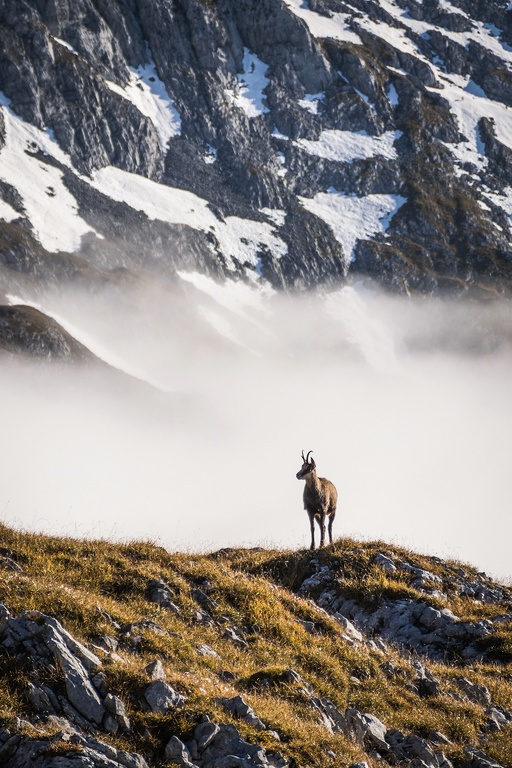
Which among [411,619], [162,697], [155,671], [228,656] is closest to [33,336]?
[411,619]

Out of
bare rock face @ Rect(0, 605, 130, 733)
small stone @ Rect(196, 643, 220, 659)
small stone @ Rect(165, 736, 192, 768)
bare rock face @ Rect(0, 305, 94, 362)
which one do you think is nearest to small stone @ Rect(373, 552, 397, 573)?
small stone @ Rect(196, 643, 220, 659)

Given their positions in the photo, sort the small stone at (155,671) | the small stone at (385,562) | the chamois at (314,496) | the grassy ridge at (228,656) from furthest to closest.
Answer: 1. the chamois at (314,496)
2. the small stone at (385,562)
3. the small stone at (155,671)
4. the grassy ridge at (228,656)

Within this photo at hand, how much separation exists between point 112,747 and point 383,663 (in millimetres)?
7867

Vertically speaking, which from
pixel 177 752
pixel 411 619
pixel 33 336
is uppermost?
pixel 33 336

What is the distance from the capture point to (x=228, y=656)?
13.5m

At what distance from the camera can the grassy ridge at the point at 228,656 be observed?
1018cm

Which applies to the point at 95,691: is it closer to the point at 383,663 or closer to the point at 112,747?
the point at 112,747

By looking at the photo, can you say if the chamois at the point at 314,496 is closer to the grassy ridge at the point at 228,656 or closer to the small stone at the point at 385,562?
the small stone at the point at 385,562

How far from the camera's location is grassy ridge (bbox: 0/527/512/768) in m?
10.2

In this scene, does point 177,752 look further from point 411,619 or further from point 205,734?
point 411,619

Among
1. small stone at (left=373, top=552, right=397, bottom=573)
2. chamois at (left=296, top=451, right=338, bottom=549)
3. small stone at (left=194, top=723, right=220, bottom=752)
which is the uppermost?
chamois at (left=296, top=451, right=338, bottom=549)

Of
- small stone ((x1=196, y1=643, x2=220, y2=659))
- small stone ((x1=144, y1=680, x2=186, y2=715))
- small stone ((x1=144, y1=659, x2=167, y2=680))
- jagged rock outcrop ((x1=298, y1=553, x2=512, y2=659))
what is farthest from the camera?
jagged rock outcrop ((x1=298, y1=553, x2=512, y2=659))

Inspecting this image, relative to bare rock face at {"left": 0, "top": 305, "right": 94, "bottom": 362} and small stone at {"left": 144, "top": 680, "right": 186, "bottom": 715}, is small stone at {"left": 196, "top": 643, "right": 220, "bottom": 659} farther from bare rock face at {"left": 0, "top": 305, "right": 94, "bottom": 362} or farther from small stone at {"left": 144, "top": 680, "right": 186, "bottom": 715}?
bare rock face at {"left": 0, "top": 305, "right": 94, "bottom": 362}

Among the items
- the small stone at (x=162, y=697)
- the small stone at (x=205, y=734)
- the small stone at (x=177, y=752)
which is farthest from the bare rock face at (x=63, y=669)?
the small stone at (x=205, y=734)
